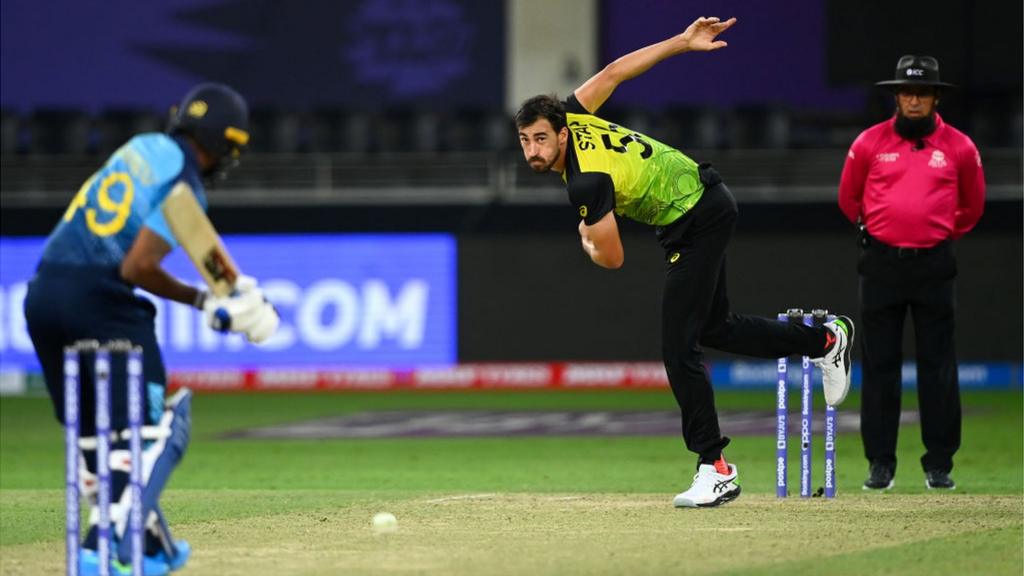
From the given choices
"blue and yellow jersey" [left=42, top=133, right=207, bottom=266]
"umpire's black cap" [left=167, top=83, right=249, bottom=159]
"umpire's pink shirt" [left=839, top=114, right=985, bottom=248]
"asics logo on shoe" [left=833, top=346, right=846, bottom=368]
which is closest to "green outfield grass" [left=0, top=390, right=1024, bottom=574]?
"asics logo on shoe" [left=833, top=346, right=846, bottom=368]

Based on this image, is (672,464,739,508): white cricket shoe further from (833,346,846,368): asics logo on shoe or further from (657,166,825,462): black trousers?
(833,346,846,368): asics logo on shoe

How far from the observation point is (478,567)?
6199 millimetres

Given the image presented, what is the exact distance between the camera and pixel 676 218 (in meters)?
7.88

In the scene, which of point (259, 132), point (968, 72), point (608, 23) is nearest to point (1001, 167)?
point (968, 72)

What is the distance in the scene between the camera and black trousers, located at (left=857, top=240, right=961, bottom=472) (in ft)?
30.1

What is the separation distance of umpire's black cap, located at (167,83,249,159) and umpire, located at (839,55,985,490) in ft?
14.0

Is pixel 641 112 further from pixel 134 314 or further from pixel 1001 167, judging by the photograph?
pixel 134 314

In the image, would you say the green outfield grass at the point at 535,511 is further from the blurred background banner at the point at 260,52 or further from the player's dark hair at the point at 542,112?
the blurred background banner at the point at 260,52

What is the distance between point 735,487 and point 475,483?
103 inches

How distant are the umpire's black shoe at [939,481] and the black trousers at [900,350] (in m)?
0.04

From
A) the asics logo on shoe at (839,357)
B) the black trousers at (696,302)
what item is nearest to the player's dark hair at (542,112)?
the black trousers at (696,302)

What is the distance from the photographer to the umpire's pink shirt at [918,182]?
29.9 ft

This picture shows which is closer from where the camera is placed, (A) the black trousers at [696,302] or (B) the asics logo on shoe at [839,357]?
(A) the black trousers at [696,302]

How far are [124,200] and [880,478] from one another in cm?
485
